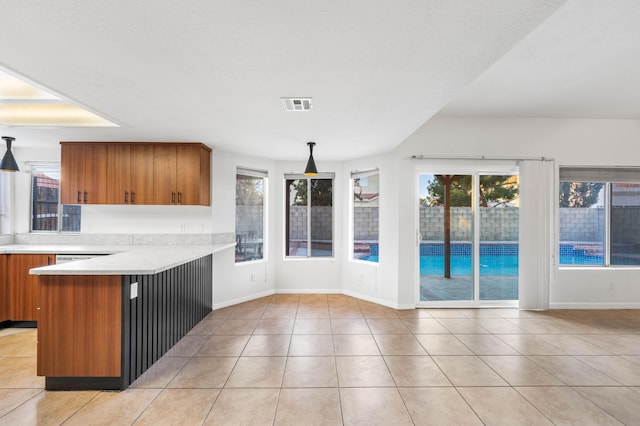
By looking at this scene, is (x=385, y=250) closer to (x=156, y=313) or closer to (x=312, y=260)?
(x=312, y=260)

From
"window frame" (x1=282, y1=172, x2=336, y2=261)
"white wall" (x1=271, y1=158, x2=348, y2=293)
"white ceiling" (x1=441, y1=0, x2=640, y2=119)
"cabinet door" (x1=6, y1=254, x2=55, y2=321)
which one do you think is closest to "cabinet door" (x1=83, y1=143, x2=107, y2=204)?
"cabinet door" (x1=6, y1=254, x2=55, y2=321)

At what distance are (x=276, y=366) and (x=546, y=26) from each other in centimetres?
370

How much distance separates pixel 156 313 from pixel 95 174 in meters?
2.56

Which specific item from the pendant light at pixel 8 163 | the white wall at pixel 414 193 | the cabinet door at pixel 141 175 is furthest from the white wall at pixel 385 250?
the pendant light at pixel 8 163

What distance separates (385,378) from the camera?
2.61m

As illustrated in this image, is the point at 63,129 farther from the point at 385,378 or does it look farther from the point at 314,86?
the point at 385,378

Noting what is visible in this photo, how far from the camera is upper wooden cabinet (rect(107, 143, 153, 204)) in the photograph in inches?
165

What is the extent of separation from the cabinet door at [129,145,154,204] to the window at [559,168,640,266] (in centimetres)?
627

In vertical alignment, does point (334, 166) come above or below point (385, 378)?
above

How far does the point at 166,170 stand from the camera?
420 cm

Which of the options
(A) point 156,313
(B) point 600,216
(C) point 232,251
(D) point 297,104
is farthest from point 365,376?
(B) point 600,216

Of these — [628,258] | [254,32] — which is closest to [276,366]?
[254,32]

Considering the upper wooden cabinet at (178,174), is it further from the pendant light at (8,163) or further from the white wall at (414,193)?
the pendant light at (8,163)

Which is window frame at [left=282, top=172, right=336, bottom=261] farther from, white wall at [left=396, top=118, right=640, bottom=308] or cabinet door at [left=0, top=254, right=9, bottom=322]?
cabinet door at [left=0, top=254, right=9, bottom=322]
